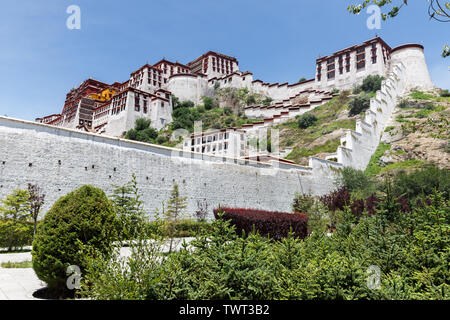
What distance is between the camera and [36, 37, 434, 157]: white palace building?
171 ft

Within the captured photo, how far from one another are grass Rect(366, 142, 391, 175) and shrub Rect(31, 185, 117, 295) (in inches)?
1209

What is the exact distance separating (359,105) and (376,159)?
45.5 feet

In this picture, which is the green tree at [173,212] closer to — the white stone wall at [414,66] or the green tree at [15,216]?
the green tree at [15,216]

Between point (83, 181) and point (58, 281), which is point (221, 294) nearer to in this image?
point (58, 281)

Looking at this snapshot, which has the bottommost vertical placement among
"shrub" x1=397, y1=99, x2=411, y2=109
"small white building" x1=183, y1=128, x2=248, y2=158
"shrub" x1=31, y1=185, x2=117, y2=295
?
"shrub" x1=31, y1=185, x2=117, y2=295

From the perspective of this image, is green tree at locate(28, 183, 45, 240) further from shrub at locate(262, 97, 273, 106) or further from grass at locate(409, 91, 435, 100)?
shrub at locate(262, 97, 273, 106)

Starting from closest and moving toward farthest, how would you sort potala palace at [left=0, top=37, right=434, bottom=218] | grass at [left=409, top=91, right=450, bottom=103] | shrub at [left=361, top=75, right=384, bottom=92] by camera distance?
potala palace at [left=0, top=37, right=434, bottom=218]
grass at [left=409, top=91, right=450, bottom=103]
shrub at [left=361, top=75, right=384, bottom=92]

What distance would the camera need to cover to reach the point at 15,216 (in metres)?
11.1

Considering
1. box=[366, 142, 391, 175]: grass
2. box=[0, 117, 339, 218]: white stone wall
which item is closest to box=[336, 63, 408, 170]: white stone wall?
box=[366, 142, 391, 175]: grass

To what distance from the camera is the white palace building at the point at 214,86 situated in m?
52.0

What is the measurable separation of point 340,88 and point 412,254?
60131 millimetres

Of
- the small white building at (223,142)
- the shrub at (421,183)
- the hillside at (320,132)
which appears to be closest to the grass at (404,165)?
the hillside at (320,132)

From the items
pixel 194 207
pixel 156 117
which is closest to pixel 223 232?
pixel 194 207

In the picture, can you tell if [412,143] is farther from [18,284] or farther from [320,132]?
[18,284]
